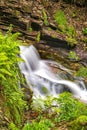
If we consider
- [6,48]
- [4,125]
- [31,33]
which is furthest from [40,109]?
[31,33]

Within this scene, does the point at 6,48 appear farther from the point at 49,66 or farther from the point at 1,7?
the point at 1,7

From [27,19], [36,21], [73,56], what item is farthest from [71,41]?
[27,19]

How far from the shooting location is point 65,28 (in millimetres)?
17938

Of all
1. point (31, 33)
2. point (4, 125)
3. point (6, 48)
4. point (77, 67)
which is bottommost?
point (77, 67)

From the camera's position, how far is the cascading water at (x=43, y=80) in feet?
36.9

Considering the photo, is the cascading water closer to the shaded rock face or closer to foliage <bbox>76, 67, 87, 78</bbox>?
foliage <bbox>76, 67, 87, 78</bbox>

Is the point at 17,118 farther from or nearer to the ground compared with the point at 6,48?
nearer to the ground

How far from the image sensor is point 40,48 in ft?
50.8

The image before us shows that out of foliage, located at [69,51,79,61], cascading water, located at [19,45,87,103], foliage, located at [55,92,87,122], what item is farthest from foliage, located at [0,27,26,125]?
foliage, located at [69,51,79,61]

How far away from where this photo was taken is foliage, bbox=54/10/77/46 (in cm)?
1698

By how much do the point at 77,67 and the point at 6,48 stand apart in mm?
8216

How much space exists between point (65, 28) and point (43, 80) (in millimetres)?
6563

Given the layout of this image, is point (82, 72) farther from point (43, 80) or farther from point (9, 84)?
point (9, 84)

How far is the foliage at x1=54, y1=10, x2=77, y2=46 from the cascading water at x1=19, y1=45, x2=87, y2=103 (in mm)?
2877
